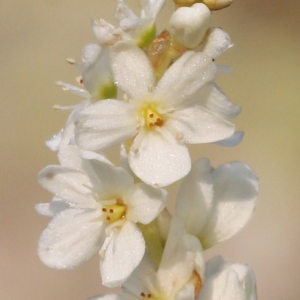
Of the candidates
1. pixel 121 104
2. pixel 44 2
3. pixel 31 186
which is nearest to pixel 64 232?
pixel 121 104

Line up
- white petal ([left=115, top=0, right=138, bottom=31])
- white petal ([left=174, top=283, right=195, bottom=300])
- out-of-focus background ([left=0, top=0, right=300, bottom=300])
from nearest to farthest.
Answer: white petal ([left=174, top=283, right=195, bottom=300]) < white petal ([left=115, top=0, right=138, bottom=31]) < out-of-focus background ([left=0, top=0, right=300, bottom=300])

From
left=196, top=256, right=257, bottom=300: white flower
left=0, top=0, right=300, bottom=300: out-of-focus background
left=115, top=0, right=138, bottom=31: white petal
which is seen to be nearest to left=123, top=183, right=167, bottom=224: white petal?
left=196, top=256, right=257, bottom=300: white flower

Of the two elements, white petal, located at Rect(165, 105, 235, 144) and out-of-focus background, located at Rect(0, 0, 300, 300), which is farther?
out-of-focus background, located at Rect(0, 0, 300, 300)

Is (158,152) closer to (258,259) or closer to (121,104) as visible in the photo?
(121,104)

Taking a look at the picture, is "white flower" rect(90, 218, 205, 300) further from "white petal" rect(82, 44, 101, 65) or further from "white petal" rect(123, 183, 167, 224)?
"white petal" rect(82, 44, 101, 65)

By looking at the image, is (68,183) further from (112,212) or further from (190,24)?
(190,24)

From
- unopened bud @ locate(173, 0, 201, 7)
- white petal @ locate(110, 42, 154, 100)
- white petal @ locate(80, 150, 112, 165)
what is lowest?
white petal @ locate(80, 150, 112, 165)
